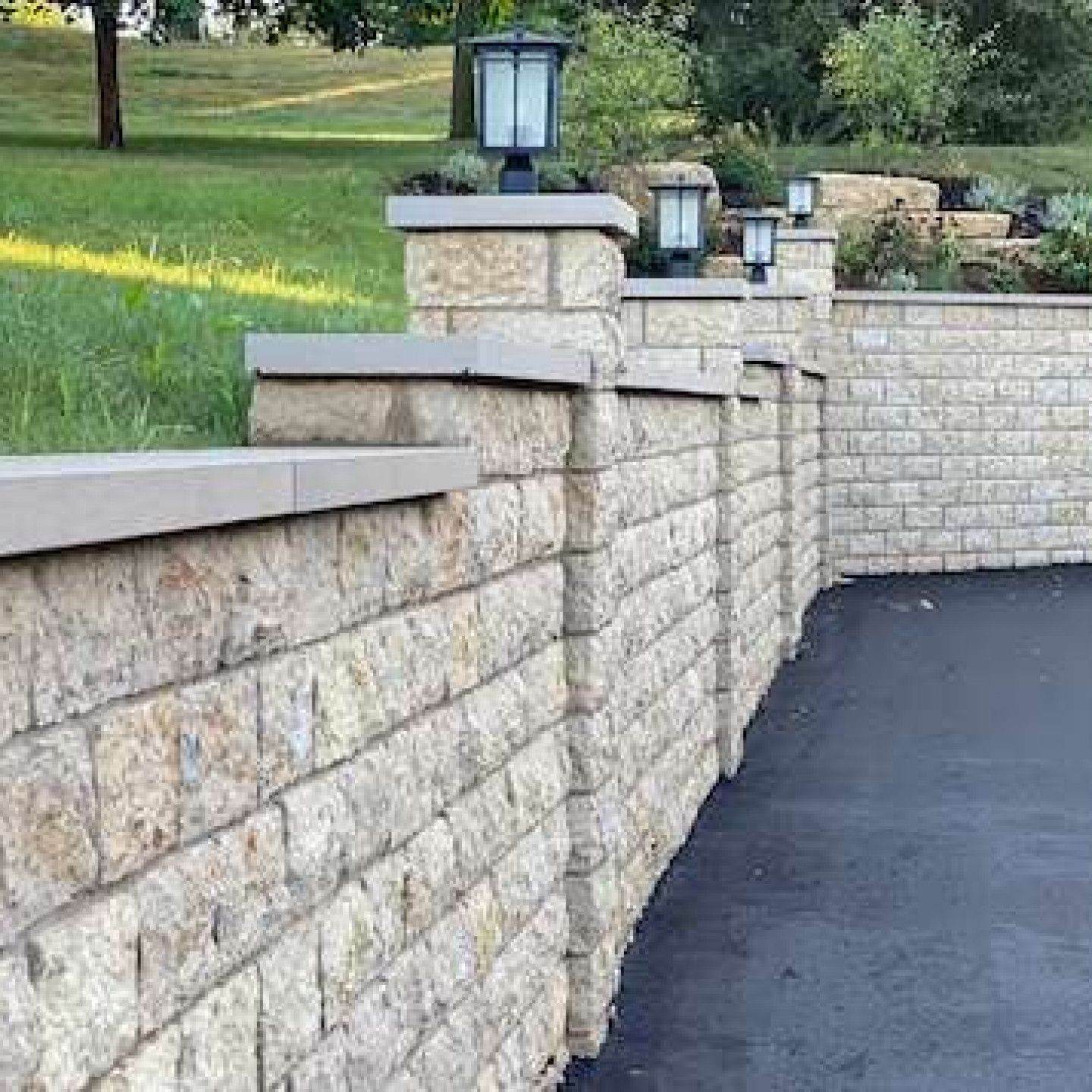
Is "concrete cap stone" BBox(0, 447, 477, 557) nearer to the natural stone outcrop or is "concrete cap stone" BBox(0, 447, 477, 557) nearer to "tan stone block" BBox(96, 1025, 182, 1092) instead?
"tan stone block" BBox(96, 1025, 182, 1092)

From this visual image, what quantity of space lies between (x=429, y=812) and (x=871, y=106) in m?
29.9

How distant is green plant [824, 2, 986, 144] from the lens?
3312cm

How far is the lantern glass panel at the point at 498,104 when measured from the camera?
297 inches

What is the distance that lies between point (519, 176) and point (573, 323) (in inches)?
27.8

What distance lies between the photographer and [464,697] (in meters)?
5.50

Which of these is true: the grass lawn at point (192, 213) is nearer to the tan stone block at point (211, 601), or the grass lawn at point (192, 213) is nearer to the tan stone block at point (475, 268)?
the tan stone block at point (475, 268)

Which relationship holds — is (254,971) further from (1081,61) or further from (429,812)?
(1081,61)

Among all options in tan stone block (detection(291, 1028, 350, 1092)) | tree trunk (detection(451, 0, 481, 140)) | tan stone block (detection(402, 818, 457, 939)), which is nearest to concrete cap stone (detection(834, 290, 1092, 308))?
tree trunk (detection(451, 0, 481, 140))

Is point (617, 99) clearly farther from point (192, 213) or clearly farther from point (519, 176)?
point (519, 176)

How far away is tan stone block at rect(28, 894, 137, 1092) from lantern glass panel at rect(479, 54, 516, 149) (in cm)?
457

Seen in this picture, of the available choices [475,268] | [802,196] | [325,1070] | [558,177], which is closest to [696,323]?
[475,268]

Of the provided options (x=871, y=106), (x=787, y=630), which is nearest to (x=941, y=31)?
(x=871, y=106)

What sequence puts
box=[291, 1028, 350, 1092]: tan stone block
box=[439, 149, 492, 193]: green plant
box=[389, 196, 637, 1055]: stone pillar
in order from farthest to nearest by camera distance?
1. box=[439, 149, 492, 193]: green plant
2. box=[389, 196, 637, 1055]: stone pillar
3. box=[291, 1028, 350, 1092]: tan stone block

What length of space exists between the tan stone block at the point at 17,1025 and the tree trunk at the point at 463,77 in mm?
32858
